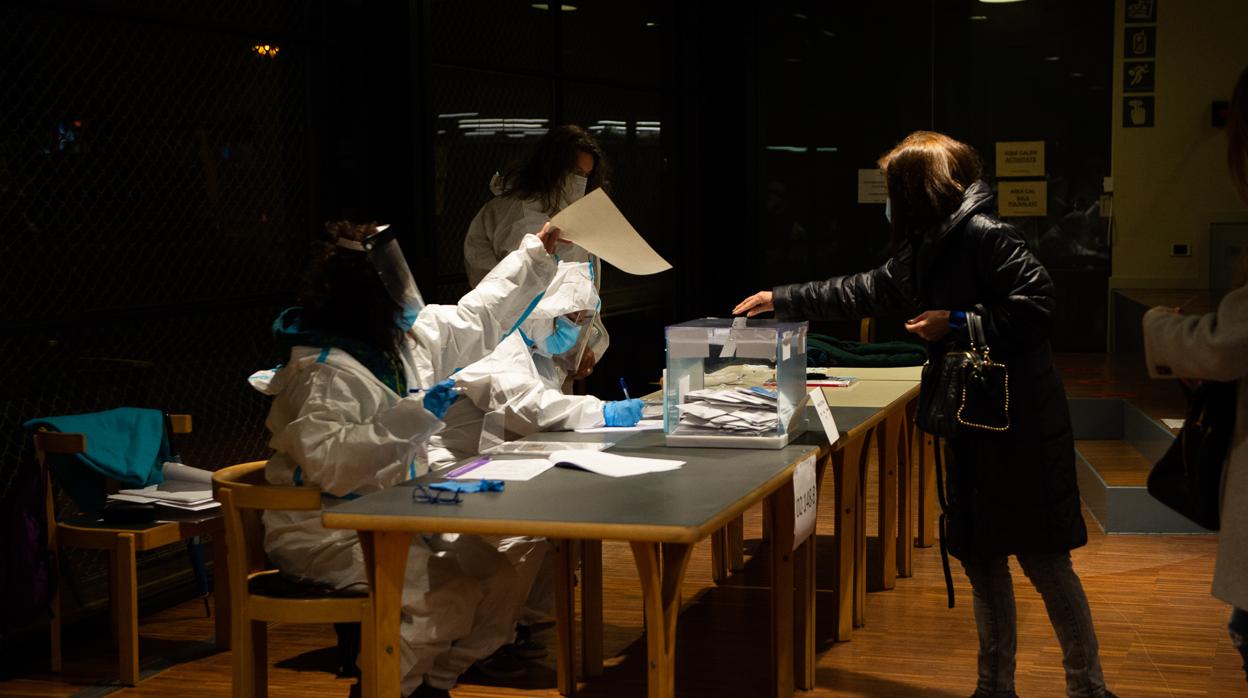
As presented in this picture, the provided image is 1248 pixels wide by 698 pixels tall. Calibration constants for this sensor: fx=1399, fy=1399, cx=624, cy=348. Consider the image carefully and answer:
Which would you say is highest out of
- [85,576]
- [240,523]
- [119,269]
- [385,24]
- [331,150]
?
[385,24]

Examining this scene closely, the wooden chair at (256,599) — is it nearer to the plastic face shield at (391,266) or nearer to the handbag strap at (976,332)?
the plastic face shield at (391,266)

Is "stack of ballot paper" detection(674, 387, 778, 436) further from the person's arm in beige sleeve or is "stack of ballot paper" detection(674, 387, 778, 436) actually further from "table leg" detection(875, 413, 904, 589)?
"table leg" detection(875, 413, 904, 589)

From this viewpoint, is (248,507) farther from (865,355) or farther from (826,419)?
(865,355)

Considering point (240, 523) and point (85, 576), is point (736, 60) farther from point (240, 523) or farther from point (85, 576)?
point (240, 523)

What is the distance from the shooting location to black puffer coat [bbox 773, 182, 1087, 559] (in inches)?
123

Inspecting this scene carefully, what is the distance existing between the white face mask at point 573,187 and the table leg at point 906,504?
1.39 meters

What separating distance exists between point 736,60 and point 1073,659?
21.7 ft

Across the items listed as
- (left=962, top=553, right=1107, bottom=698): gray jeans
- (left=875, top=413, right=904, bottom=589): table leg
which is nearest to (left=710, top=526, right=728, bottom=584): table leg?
(left=875, top=413, right=904, bottom=589): table leg

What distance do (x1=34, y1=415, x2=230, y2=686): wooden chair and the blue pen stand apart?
3.72ft

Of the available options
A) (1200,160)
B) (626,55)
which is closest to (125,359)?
(626,55)

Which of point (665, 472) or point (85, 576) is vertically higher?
point (665, 472)

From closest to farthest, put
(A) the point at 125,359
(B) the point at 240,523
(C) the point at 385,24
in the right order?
(B) the point at 240,523
(A) the point at 125,359
(C) the point at 385,24


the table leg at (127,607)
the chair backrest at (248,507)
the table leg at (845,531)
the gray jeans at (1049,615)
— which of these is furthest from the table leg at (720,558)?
the chair backrest at (248,507)

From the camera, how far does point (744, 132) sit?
9328 mm
